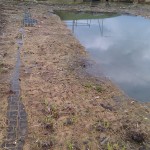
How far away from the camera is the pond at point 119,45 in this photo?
36.3 feet

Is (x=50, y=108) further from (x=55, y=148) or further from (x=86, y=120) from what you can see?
(x=55, y=148)

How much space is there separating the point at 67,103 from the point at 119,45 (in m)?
7.45

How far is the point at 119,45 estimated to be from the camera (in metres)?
15.1

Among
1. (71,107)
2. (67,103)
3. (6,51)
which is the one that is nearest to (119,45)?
(6,51)

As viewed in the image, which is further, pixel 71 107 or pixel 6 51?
pixel 6 51

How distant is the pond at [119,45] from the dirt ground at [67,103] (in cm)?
77

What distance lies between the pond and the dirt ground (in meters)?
0.77

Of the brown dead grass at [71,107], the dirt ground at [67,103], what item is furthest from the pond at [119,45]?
the brown dead grass at [71,107]

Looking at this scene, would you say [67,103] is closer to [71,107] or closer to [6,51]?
[71,107]

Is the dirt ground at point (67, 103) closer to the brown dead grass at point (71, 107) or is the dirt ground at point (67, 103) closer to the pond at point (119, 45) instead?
the brown dead grass at point (71, 107)

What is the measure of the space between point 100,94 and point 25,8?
45.6 ft

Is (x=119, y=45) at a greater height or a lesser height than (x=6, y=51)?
lesser

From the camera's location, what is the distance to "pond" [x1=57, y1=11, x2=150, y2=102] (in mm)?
11055

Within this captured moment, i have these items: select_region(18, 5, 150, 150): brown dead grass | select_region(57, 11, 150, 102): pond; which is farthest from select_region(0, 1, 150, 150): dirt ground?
select_region(57, 11, 150, 102): pond
